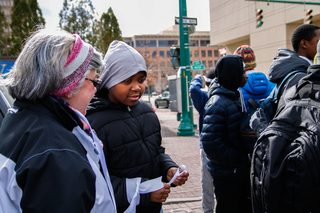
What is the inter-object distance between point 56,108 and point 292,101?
1384mm

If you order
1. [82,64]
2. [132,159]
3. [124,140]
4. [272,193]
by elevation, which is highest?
[82,64]

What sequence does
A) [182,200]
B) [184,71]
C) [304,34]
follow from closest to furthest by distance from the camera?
1. [304,34]
2. [182,200]
3. [184,71]

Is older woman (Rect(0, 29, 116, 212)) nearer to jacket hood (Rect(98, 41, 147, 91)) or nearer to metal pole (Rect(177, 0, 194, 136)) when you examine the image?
jacket hood (Rect(98, 41, 147, 91))

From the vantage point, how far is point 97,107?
1.96 meters

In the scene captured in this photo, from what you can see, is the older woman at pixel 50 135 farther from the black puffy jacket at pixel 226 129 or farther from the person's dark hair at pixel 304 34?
the person's dark hair at pixel 304 34

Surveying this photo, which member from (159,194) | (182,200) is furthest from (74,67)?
(182,200)

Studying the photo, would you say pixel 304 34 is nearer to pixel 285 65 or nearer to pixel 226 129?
pixel 285 65

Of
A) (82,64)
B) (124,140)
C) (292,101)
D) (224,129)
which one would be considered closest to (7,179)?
(82,64)

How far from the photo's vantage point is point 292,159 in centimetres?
142

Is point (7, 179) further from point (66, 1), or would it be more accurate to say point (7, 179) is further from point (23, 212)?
point (66, 1)

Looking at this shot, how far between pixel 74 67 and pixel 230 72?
1.93m

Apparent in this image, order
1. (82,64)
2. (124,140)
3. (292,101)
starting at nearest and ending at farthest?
(82,64) → (292,101) → (124,140)

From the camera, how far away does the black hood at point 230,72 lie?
272 centimetres

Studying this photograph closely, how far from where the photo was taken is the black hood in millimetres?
2717
